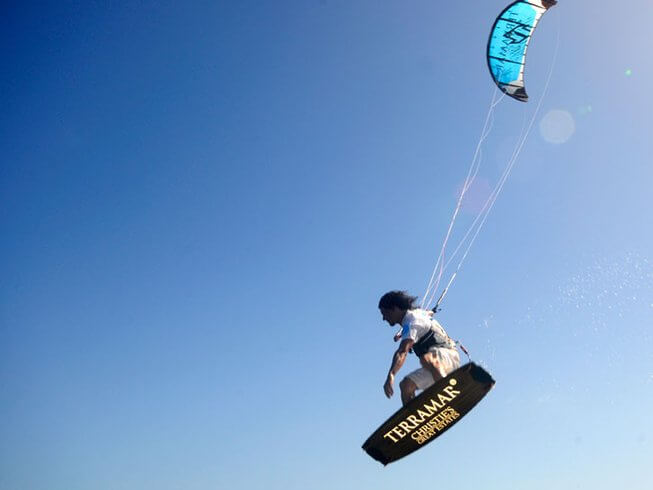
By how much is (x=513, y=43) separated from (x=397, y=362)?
8.01m

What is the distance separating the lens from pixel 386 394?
15.7ft

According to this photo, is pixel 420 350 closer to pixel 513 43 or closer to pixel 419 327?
pixel 419 327

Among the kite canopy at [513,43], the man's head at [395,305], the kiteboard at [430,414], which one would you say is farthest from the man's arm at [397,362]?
the kite canopy at [513,43]

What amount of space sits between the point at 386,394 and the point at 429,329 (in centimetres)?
104

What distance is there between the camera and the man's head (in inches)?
221

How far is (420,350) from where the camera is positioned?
17.4ft

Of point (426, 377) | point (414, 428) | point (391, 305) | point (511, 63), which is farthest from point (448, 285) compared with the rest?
point (511, 63)

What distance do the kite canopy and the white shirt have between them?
6586 mm

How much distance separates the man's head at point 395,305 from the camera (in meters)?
5.62

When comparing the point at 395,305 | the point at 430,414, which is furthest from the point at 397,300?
the point at 430,414

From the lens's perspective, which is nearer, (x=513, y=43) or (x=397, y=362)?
(x=397, y=362)

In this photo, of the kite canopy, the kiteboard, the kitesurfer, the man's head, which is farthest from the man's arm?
the kite canopy

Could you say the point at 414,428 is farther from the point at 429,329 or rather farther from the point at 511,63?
the point at 511,63

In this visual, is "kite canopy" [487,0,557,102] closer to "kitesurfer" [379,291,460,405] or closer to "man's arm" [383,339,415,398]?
"kitesurfer" [379,291,460,405]
